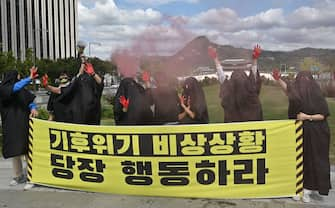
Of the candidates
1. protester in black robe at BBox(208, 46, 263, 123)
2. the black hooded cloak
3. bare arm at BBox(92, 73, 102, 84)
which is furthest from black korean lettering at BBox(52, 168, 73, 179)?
protester in black robe at BBox(208, 46, 263, 123)

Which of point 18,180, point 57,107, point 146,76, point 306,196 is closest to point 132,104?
point 146,76

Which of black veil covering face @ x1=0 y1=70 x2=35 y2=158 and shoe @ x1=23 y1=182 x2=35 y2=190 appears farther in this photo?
black veil covering face @ x1=0 y1=70 x2=35 y2=158

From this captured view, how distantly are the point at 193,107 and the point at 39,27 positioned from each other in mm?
73186

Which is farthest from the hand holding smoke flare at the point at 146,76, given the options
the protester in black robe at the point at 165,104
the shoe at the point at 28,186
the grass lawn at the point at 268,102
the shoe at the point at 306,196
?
the shoe at the point at 306,196

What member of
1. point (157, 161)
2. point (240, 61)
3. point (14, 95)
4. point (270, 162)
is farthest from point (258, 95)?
point (14, 95)

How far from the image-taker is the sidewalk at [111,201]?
475cm

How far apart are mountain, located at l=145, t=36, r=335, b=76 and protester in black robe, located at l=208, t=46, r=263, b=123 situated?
26 cm

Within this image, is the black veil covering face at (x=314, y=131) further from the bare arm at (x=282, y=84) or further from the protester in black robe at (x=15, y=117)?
the protester in black robe at (x=15, y=117)

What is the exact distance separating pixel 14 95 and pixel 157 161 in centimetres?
234

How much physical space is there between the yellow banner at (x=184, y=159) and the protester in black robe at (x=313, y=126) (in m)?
0.16

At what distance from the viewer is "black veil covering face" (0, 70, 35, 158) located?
18.6 ft

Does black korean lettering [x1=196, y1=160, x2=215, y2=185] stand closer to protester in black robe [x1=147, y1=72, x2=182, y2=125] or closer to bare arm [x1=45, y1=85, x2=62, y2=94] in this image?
protester in black robe [x1=147, y1=72, x2=182, y2=125]

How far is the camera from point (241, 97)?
5.25 meters

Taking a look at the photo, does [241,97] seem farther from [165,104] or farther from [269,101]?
[165,104]
